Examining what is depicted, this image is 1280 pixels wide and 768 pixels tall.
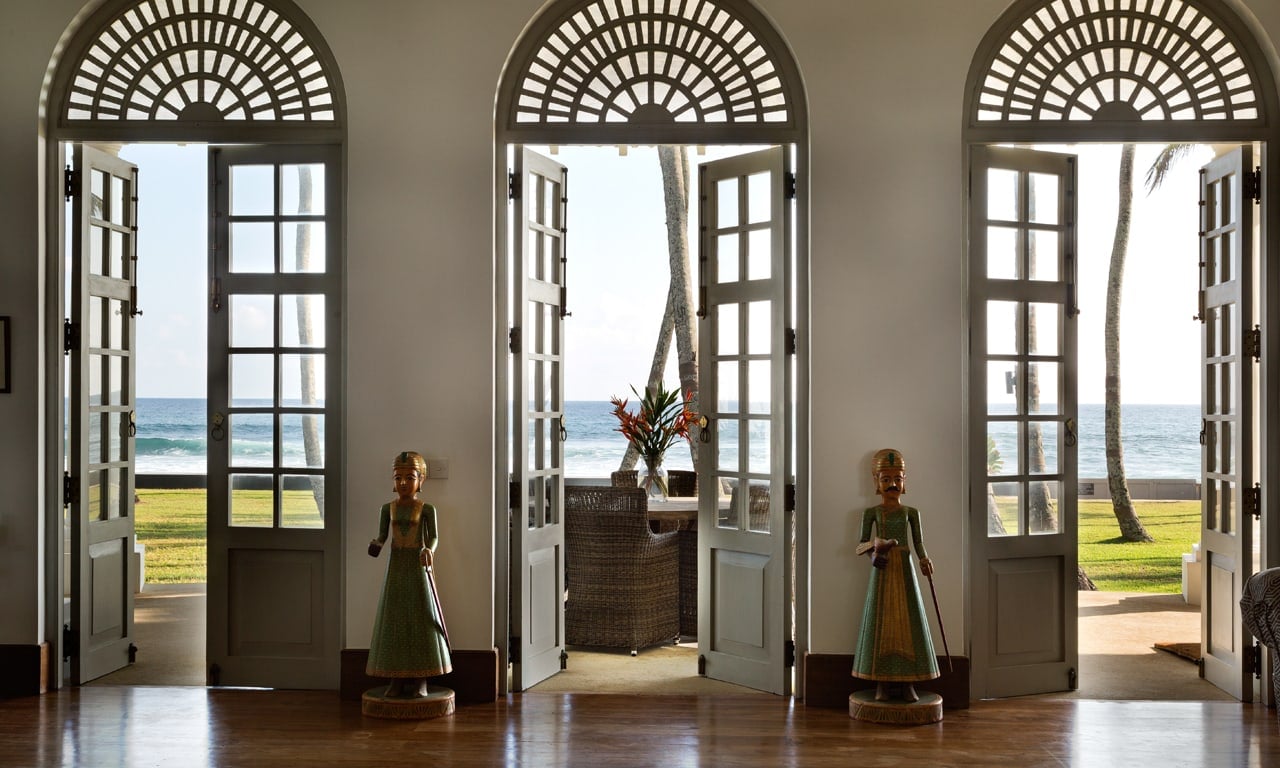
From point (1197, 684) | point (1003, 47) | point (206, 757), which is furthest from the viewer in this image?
point (1197, 684)

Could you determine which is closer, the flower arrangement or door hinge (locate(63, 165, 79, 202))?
door hinge (locate(63, 165, 79, 202))

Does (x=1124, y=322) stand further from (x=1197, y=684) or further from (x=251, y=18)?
(x=251, y=18)

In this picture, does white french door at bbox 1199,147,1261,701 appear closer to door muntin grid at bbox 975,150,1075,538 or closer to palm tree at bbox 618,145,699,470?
door muntin grid at bbox 975,150,1075,538

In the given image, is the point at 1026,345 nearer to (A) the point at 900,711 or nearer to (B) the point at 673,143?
(A) the point at 900,711

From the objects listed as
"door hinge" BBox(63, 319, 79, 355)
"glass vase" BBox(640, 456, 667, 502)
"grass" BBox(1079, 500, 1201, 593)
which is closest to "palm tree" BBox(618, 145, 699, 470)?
"grass" BBox(1079, 500, 1201, 593)

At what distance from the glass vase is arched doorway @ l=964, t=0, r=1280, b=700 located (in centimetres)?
212

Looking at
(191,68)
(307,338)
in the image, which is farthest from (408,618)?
(191,68)

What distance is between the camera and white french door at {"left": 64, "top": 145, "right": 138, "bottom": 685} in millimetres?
4742

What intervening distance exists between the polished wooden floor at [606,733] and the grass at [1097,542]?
4.38 m

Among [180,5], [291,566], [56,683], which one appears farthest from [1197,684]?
[180,5]

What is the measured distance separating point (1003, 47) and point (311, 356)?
334cm

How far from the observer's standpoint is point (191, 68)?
469 centimetres

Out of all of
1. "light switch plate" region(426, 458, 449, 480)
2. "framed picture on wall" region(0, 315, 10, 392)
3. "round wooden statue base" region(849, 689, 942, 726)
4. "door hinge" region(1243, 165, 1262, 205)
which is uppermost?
"door hinge" region(1243, 165, 1262, 205)

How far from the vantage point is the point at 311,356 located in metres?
4.71
